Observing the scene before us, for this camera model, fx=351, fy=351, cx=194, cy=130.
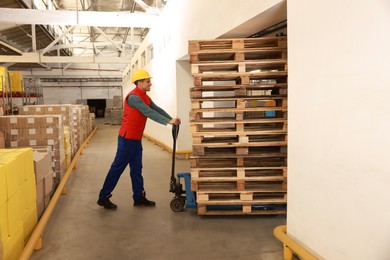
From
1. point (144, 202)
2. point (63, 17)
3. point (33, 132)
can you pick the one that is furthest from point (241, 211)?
point (63, 17)

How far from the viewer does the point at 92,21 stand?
1012cm

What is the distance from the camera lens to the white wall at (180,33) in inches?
205

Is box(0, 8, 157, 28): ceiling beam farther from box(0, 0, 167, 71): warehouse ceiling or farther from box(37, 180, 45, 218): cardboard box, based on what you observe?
box(37, 180, 45, 218): cardboard box

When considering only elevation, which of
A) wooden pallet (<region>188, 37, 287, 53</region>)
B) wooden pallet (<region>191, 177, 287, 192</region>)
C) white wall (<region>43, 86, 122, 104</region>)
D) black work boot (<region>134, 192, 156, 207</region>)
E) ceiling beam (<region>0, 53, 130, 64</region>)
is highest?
ceiling beam (<region>0, 53, 130, 64</region>)

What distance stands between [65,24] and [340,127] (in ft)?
31.6

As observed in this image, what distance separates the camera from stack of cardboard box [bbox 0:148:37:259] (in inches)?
112

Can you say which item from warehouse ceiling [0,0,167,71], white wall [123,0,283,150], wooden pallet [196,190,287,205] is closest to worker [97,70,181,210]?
wooden pallet [196,190,287,205]

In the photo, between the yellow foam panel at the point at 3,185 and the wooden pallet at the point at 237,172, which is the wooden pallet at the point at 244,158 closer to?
the wooden pallet at the point at 237,172

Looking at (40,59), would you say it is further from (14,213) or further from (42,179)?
(14,213)

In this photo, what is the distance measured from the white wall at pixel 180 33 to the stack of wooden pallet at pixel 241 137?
61 centimetres

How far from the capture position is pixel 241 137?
Answer: 434 cm

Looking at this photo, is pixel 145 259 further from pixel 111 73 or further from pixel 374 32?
pixel 111 73

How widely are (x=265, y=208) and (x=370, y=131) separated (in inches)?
98.7

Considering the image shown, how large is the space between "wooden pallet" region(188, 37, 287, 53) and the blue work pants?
158 cm
